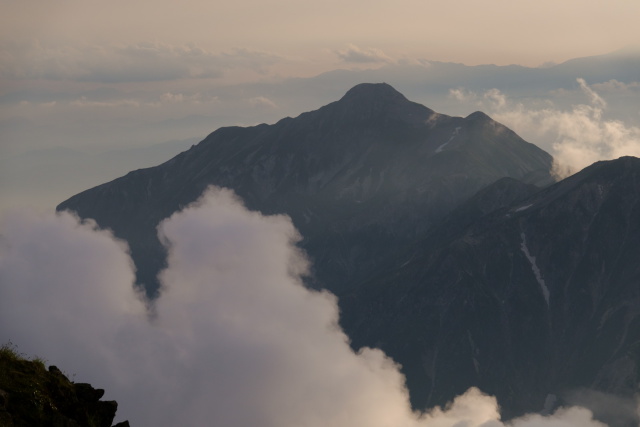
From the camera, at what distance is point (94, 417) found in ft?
218

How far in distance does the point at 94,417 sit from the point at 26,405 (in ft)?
18.0

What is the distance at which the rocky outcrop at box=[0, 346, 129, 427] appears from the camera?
203 feet

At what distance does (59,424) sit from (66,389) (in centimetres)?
495

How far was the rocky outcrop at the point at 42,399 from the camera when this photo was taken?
61750 mm

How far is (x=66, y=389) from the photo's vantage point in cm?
6656

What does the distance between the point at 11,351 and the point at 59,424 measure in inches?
277

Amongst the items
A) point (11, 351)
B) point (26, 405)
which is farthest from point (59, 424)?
point (11, 351)

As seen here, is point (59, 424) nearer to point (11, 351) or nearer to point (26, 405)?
point (26, 405)

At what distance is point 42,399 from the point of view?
63062 mm

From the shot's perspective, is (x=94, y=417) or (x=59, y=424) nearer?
(x=59, y=424)

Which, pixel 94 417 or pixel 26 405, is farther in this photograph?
pixel 94 417

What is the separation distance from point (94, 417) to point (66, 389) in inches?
101

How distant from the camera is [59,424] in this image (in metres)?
61.8

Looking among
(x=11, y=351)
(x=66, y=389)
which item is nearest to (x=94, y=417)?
(x=66, y=389)
